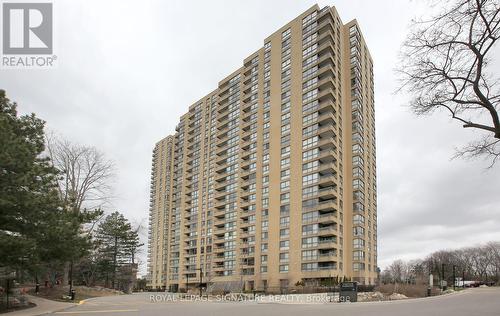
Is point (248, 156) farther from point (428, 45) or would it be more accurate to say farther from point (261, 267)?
point (428, 45)

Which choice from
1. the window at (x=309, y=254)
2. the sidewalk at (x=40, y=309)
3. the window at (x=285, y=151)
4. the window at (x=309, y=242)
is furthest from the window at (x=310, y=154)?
the sidewalk at (x=40, y=309)

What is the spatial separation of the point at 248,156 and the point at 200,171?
23160 mm

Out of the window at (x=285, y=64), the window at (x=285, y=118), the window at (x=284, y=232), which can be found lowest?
the window at (x=284, y=232)

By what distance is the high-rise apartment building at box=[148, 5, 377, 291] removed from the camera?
241 feet

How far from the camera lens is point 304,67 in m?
82.4

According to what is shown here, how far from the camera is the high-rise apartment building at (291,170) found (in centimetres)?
7338

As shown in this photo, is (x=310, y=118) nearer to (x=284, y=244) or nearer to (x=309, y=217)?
(x=309, y=217)

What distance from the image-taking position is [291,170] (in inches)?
3095

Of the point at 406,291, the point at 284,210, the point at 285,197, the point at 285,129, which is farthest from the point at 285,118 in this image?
the point at 406,291

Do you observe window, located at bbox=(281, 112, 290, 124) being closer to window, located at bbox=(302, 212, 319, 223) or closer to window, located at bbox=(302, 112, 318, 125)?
window, located at bbox=(302, 112, 318, 125)

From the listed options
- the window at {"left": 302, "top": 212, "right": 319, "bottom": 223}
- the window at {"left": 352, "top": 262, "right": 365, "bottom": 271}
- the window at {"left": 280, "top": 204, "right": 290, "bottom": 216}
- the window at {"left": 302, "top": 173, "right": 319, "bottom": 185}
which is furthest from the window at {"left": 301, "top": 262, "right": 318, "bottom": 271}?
the window at {"left": 302, "top": 173, "right": 319, "bottom": 185}

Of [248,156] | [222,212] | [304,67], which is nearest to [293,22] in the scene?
[304,67]

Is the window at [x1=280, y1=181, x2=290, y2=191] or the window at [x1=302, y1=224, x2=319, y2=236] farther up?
the window at [x1=280, y1=181, x2=290, y2=191]

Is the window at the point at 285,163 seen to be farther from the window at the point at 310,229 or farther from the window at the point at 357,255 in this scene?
the window at the point at 357,255
